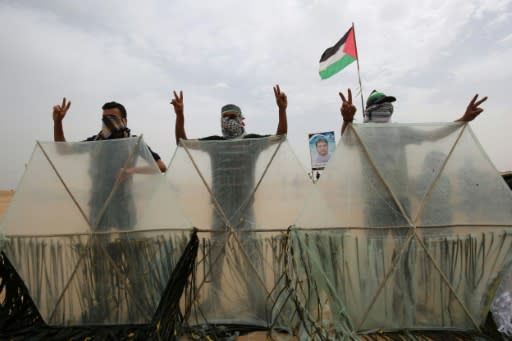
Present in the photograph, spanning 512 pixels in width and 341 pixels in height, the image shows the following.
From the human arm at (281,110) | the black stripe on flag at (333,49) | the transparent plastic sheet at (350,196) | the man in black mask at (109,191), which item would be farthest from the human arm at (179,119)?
the black stripe on flag at (333,49)

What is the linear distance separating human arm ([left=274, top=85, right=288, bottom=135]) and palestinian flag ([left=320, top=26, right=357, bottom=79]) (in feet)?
19.4

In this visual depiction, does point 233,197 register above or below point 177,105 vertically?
below

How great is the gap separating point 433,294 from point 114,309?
3213 mm

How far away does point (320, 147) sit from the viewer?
10.9 metres

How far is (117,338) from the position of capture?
3.03m

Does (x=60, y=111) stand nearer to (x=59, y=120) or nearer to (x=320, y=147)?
(x=59, y=120)

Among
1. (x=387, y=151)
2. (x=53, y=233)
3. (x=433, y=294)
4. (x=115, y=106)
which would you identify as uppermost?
(x=115, y=106)

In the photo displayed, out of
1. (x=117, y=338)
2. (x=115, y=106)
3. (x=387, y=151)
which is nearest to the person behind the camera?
(x=117, y=338)

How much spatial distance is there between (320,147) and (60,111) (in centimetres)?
843

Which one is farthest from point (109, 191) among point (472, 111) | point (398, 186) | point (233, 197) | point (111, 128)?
point (472, 111)

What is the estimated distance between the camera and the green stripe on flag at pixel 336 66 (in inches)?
348

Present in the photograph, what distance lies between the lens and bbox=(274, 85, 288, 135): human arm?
365cm

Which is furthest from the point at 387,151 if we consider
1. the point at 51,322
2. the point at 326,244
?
the point at 51,322

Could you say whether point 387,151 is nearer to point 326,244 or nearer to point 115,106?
point 326,244
